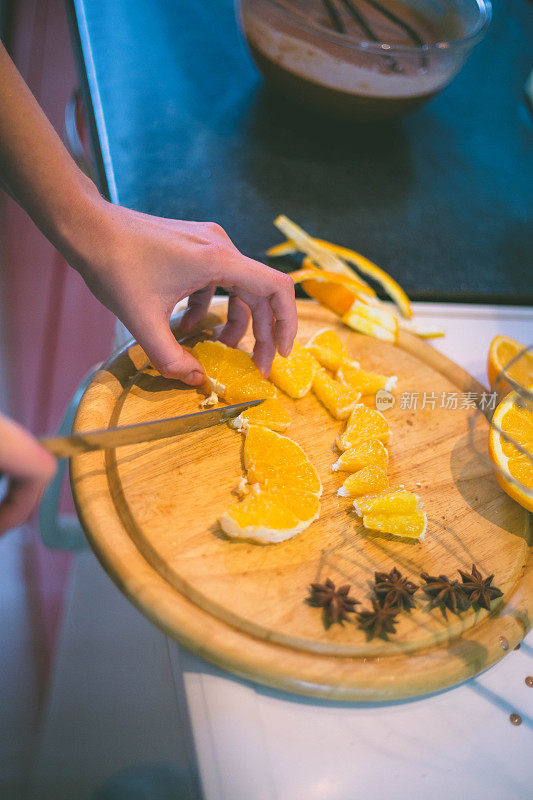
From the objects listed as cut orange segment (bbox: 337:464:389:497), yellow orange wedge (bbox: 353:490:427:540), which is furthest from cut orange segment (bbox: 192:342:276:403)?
yellow orange wedge (bbox: 353:490:427:540)

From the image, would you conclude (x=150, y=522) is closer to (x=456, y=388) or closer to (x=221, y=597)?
(x=221, y=597)

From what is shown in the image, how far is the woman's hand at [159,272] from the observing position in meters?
1.46

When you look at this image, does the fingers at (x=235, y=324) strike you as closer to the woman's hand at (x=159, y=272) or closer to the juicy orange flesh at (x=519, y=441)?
the woman's hand at (x=159, y=272)

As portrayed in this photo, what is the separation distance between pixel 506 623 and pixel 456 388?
0.78 meters

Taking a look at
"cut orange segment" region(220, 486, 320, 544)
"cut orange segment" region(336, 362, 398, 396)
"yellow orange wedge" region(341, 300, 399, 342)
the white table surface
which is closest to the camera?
the white table surface

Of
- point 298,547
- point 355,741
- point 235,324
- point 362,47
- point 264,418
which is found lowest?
point 355,741

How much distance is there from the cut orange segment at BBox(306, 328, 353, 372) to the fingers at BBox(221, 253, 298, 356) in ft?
0.61

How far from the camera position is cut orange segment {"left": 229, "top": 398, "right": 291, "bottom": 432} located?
161cm

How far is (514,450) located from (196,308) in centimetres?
100

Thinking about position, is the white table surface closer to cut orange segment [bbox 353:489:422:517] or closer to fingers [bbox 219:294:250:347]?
cut orange segment [bbox 353:489:422:517]

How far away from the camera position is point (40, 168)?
57.0 inches

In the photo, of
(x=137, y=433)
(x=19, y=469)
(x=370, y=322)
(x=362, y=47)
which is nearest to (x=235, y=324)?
(x=370, y=322)

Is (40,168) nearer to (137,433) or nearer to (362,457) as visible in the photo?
(137,433)

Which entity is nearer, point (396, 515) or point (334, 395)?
point (396, 515)
